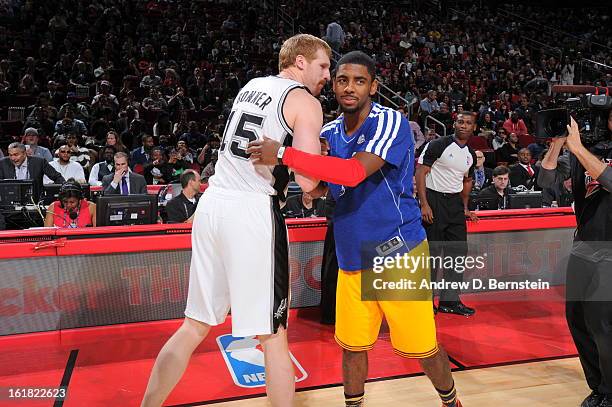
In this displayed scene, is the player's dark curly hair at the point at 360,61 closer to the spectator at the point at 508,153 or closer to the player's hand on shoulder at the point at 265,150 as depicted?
the player's hand on shoulder at the point at 265,150

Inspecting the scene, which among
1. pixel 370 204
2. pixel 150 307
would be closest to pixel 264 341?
pixel 370 204

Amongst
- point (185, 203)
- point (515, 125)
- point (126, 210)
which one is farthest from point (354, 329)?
point (515, 125)

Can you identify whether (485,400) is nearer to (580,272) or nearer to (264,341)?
(580,272)

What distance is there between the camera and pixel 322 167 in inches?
95.5

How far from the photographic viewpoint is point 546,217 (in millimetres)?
5699

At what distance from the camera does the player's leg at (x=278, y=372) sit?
2.59 m

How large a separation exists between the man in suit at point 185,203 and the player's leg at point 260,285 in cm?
364

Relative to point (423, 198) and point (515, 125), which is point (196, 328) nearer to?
point (423, 198)

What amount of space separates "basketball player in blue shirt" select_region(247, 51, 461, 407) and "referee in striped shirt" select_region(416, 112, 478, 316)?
7.76 feet

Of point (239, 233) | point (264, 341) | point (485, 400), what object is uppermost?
point (239, 233)

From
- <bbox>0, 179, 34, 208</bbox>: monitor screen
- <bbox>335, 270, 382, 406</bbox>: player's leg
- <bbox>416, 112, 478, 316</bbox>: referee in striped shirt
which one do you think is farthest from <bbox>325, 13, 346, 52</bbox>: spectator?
<bbox>335, 270, 382, 406</bbox>: player's leg

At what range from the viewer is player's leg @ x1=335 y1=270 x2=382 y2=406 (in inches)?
106

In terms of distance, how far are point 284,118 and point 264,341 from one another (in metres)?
1.01

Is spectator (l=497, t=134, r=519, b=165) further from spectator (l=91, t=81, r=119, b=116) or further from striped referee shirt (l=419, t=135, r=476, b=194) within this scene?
spectator (l=91, t=81, r=119, b=116)
